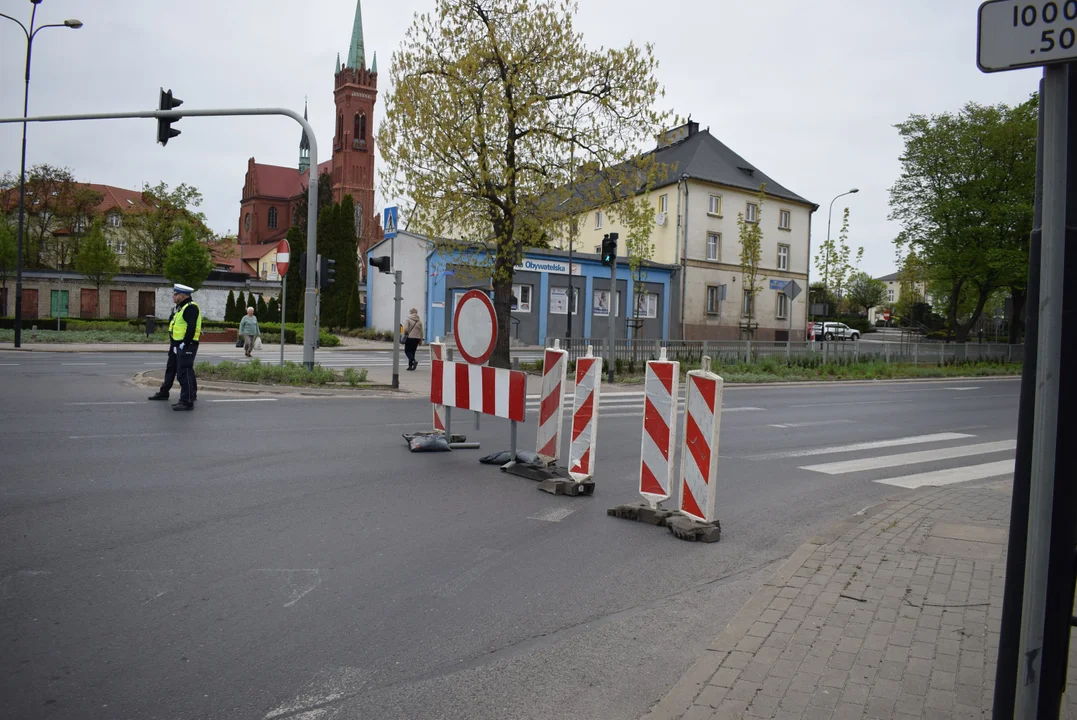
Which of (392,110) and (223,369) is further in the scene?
(392,110)

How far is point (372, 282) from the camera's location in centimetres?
4856

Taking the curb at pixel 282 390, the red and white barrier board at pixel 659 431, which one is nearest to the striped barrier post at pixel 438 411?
the red and white barrier board at pixel 659 431

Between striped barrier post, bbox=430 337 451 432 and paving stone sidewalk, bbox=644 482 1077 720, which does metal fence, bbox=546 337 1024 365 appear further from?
paving stone sidewalk, bbox=644 482 1077 720

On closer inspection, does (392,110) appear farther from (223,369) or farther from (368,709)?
(368,709)

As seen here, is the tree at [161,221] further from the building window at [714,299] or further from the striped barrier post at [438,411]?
the striped barrier post at [438,411]

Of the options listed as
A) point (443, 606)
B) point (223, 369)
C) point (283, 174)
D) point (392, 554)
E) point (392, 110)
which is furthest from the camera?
point (283, 174)

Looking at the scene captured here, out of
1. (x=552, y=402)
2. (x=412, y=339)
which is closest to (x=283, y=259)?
(x=412, y=339)

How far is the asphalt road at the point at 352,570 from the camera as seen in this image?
136 inches

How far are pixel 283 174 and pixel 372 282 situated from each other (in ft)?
243

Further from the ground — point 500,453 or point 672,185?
point 672,185

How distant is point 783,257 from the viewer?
52688mm

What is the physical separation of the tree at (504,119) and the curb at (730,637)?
15.7m

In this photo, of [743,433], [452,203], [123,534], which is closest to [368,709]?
[123,534]

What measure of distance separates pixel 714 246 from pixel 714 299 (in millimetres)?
3268
